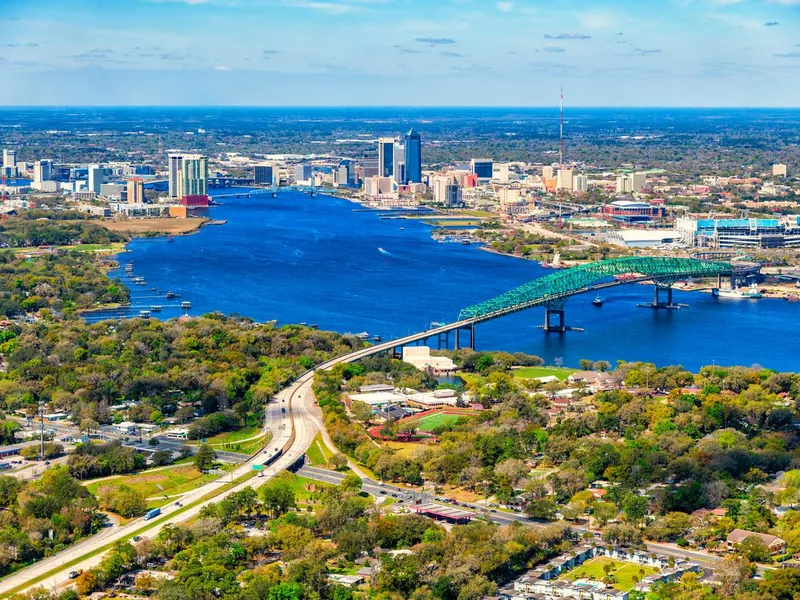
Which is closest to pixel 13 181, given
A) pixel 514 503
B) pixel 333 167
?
pixel 333 167

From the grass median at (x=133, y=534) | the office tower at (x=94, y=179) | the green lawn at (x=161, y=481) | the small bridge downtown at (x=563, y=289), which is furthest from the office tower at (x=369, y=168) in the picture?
the grass median at (x=133, y=534)

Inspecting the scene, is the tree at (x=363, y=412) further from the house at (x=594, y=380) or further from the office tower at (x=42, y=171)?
the office tower at (x=42, y=171)

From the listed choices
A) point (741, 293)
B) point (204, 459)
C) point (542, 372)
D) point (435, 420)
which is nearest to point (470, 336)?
point (542, 372)

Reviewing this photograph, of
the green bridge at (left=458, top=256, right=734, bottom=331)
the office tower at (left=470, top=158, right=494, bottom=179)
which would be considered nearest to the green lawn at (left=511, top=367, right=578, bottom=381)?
the green bridge at (left=458, top=256, right=734, bottom=331)

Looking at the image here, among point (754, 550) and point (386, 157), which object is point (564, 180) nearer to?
point (386, 157)

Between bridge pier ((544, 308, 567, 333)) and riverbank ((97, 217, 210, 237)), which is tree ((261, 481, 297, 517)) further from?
riverbank ((97, 217, 210, 237))

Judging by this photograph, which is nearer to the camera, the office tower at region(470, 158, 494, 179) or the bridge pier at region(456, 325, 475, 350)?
the bridge pier at region(456, 325, 475, 350)
